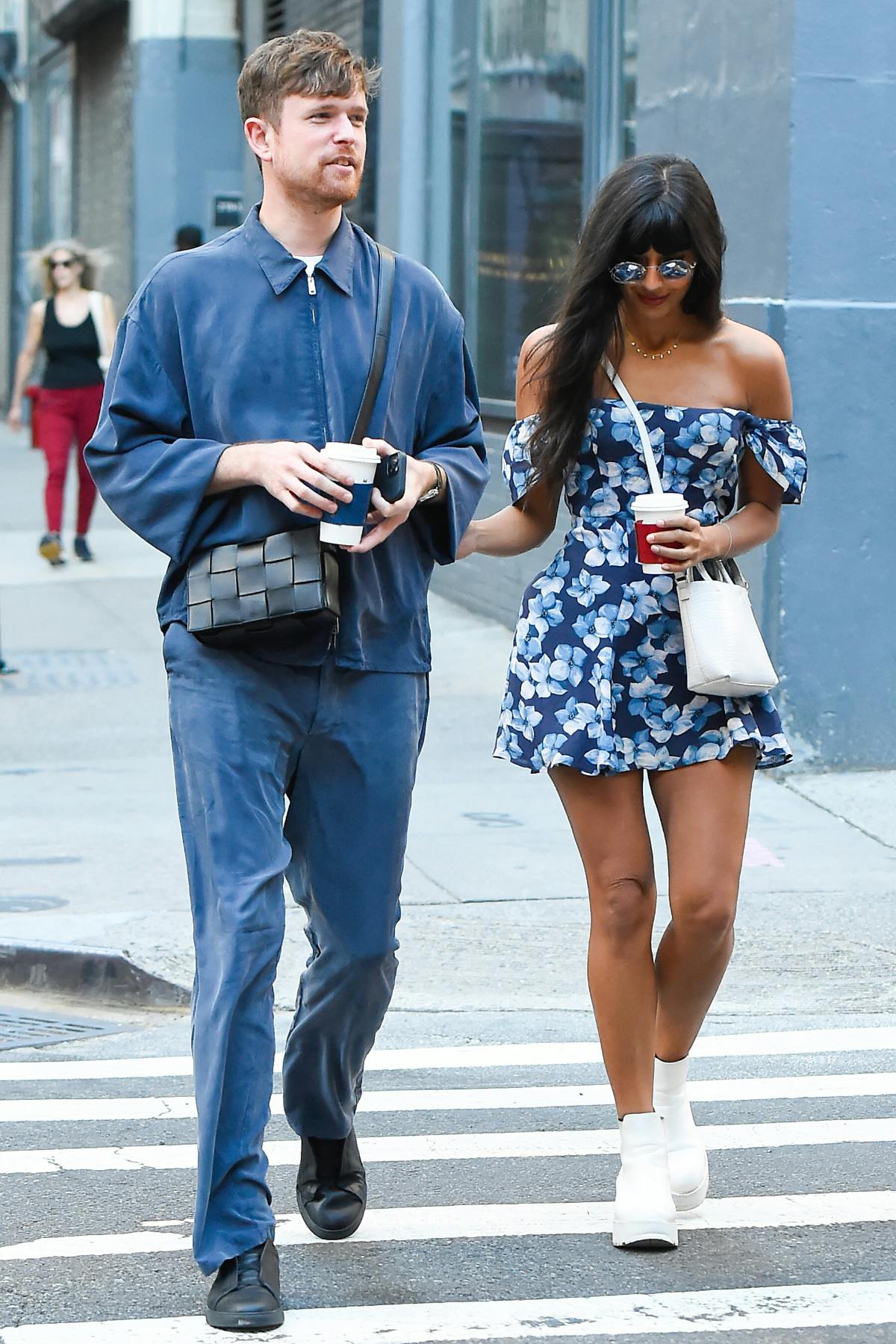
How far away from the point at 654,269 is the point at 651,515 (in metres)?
0.49

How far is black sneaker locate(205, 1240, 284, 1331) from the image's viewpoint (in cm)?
363

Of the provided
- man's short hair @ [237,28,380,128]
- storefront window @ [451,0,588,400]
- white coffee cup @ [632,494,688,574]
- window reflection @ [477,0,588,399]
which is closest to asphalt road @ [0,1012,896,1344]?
white coffee cup @ [632,494,688,574]

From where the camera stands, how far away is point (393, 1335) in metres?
3.69

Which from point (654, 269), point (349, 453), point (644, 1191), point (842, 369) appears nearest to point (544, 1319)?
point (644, 1191)

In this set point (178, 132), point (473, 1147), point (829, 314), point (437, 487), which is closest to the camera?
point (437, 487)

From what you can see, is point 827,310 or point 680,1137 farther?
point 827,310

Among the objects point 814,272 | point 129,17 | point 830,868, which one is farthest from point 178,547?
point 129,17

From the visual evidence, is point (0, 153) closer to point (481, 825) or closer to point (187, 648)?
point (481, 825)

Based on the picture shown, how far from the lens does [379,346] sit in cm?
381

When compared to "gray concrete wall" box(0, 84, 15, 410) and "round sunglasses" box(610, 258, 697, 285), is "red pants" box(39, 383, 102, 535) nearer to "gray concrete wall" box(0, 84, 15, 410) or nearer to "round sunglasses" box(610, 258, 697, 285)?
"round sunglasses" box(610, 258, 697, 285)

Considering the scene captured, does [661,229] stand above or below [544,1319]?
above

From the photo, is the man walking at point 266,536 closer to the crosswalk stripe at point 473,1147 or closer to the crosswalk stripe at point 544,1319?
the crosswalk stripe at point 544,1319

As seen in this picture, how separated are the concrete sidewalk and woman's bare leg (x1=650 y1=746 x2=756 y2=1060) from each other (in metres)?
1.86

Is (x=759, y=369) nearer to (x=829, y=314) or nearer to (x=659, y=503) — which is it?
(x=659, y=503)
